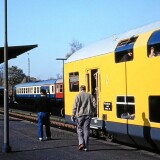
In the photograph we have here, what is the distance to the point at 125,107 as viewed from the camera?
10.9 meters

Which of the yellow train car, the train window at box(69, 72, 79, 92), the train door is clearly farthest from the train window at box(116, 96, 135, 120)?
the train window at box(69, 72, 79, 92)

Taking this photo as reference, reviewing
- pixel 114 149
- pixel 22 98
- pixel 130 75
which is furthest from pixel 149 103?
pixel 22 98

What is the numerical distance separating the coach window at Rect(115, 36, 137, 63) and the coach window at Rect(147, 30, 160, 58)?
2.61ft

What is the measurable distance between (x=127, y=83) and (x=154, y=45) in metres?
1.45

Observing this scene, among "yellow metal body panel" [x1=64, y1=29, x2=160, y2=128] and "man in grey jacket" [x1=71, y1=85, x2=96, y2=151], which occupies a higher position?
"yellow metal body panel" [x1=64, y1=29, x2=160, y2=128]

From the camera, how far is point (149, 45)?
32.4 ft

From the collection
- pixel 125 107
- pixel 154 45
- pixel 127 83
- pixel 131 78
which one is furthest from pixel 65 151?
pixel 154 45

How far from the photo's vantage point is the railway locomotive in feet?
123

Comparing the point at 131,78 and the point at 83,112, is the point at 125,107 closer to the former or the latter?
the point at 131,78

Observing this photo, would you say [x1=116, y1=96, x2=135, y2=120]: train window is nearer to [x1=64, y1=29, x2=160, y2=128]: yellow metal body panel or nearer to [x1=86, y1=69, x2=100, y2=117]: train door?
[x1=64, y1=29, x2=160, y2=128]: yellow metal body panel

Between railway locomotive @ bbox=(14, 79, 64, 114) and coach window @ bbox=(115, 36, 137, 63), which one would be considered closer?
coach window @ bbox=(115, 36, 137, 63)

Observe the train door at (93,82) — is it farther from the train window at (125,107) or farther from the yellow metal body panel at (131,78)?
the train window at (125,107)

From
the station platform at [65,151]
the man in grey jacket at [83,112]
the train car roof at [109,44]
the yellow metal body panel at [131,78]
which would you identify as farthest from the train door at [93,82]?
the man in grey jacket at [83,112]

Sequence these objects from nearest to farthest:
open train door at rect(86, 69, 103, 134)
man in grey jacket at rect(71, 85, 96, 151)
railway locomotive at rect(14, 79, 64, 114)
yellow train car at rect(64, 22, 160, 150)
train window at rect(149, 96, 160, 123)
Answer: train window at rect(149, 96, 160, 123), yellow train car at rect(64, 22, 160, 150), man in grey jacket at rect(71, 85, 96, 151), open train door at rect(86, 69, 103, 134), railway locomotive at rect(14, 79, 64, 114)
